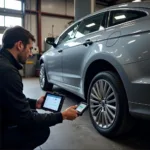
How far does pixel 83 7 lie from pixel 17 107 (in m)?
3.79

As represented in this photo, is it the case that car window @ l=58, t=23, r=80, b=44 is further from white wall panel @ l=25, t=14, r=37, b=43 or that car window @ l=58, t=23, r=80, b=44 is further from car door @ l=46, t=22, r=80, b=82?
white wall panel @ l=25, t=14, r=37, b=43

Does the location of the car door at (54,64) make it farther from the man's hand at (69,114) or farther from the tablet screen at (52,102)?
the man's hand at (69,114)

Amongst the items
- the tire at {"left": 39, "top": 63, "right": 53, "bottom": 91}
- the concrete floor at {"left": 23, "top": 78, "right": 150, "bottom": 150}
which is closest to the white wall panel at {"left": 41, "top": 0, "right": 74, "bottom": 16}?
the tire at {"left": 39, "top": 63, "right": 53, "bottom": 91}

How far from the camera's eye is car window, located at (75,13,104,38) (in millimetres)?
2299

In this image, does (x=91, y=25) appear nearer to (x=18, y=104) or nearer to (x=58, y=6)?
(x=18, y=104)

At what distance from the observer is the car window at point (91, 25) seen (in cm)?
230

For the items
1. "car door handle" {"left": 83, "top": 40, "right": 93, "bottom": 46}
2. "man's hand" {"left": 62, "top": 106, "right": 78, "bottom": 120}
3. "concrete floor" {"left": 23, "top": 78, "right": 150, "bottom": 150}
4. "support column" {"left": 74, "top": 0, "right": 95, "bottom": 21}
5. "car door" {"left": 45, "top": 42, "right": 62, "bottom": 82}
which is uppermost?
"support column" {"left": 74, "top": 0, "right": 95, "bottom": 21}

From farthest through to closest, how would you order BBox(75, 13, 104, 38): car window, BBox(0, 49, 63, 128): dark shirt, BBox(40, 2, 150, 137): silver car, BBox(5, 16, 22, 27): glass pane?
BBox(5, 16, 22, 27): glass pane, BBox(75, 13, 104, 38): car window, BBox(40, 2, 150, 137): silver car, BBox(0, 49, 63, 128): dark shirt

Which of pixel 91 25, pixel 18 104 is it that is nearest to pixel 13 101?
pixel 18 104

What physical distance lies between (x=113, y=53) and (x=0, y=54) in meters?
0.94

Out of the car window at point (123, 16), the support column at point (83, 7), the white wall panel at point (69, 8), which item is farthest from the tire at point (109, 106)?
the white wall panel at point (69, 8)

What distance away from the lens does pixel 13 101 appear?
3.56ft

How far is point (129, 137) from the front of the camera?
1.92 metres

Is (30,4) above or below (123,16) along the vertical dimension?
above
